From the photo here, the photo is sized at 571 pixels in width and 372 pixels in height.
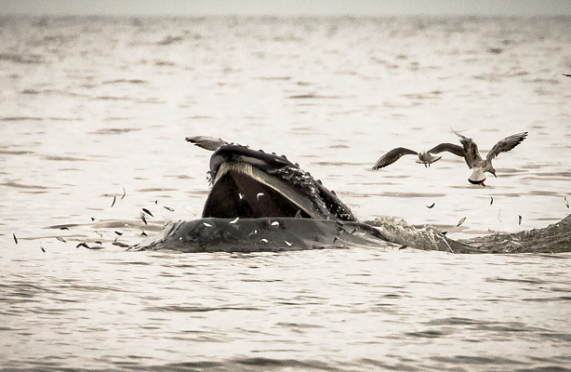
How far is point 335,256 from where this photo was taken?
1160cm

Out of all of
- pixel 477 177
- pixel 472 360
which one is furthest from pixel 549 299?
pixel 477 177

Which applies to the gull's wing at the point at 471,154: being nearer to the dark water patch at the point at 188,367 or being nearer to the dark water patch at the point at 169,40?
the dark water patch at the point at 188,367

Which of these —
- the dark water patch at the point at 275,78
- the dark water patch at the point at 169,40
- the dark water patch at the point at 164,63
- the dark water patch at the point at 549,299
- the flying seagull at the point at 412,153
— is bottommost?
the dark water patch at the point at 549,299

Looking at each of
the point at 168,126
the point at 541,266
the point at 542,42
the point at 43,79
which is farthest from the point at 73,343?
the point at 542,42

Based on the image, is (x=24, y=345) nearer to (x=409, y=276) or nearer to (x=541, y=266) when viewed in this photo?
(x=409, y=276)

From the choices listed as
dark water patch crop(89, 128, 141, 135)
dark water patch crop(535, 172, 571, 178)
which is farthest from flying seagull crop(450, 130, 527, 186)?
dark water patch crop(89, 128, 141, 135)

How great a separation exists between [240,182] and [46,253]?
8.25ft

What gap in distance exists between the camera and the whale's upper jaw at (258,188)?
35.8 feet

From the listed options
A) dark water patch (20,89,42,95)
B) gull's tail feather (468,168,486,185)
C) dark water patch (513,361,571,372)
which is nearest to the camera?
dark water patch (513,361,571,372)

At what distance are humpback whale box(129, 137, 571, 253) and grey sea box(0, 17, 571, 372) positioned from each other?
15cm

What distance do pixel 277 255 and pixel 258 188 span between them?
786 mm

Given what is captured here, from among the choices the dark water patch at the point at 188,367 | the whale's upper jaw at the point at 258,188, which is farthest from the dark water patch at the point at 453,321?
the whale's upper jaw at the point at 258,188

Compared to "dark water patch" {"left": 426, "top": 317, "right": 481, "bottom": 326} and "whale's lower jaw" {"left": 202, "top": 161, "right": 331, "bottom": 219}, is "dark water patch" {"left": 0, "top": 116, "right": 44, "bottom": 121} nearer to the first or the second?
"whale's lower jaw" {"left": 202, "top": 161, "right": 331, "bottom": 219}

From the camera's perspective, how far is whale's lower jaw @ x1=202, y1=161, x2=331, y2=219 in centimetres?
1093
